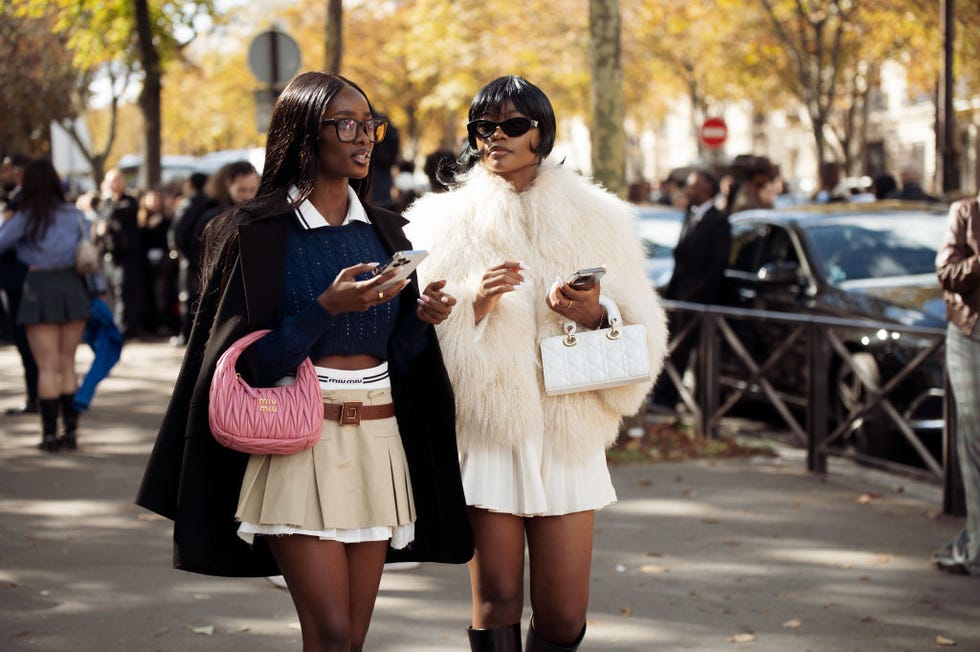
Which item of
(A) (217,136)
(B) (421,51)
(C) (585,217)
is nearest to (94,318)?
(C) (585,217)

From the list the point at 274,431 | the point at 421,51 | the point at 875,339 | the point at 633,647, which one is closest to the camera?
the point at 274,431

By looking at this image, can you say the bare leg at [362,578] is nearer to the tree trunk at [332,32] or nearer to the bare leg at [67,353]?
the bare leg at [67,353]

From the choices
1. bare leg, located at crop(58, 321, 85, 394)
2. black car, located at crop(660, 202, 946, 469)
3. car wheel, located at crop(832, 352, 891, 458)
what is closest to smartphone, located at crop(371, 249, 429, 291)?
black car, located at crop(660, 202, 946, 469)

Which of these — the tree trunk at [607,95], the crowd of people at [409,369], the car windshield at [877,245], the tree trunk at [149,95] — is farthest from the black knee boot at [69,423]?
the tree trunk at [149,95]

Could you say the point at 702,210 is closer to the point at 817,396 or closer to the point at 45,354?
the point at 817,396

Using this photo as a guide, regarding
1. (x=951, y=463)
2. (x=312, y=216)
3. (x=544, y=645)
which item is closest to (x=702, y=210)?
(x=951, y=463)

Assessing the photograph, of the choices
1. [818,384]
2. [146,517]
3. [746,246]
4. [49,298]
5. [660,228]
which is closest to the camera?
[146,517]

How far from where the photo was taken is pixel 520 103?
398 cm

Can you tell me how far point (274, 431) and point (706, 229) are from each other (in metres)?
7.94

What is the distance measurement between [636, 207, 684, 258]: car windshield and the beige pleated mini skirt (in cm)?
1033

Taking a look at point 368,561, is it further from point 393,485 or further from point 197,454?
point 197,454

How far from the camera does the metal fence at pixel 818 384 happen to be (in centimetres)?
760

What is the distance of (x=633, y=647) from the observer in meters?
5.25

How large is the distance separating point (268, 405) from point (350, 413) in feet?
0.77
